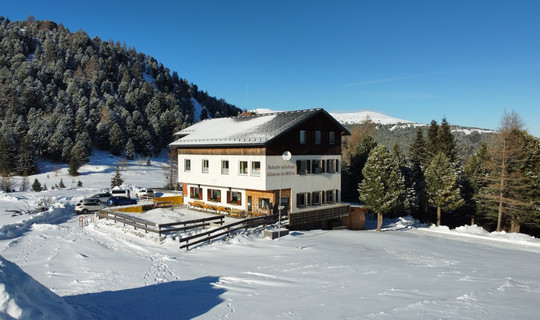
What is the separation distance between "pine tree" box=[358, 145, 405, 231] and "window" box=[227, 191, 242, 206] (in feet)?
43.2

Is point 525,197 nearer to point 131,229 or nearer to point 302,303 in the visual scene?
point 302,303

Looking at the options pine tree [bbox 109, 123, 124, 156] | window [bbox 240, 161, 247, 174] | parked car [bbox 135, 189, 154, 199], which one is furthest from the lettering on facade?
pine tree [bbox 109, 123, 124, 156]

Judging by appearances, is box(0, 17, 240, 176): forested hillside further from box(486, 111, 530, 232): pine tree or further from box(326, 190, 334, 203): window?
box(486, 111, 530, 232): pine tree

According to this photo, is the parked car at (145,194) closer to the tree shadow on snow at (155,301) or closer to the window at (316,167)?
the window at (316,167)

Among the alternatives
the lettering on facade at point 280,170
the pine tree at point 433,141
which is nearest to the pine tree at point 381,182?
the lettering on facade at point 280,170

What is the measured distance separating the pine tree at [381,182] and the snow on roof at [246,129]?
8160mm

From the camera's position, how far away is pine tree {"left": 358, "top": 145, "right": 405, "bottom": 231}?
3544 cm

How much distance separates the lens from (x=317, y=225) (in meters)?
32.9

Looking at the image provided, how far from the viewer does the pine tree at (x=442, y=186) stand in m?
39.8

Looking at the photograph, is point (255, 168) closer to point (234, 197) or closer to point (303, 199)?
point (234, 197)

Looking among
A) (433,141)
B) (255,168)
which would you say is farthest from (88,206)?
(433,141)

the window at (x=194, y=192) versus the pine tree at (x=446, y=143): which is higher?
the pine tree at (x=446, y=143)

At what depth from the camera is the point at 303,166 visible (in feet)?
106

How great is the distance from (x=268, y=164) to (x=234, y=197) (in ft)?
18.3
